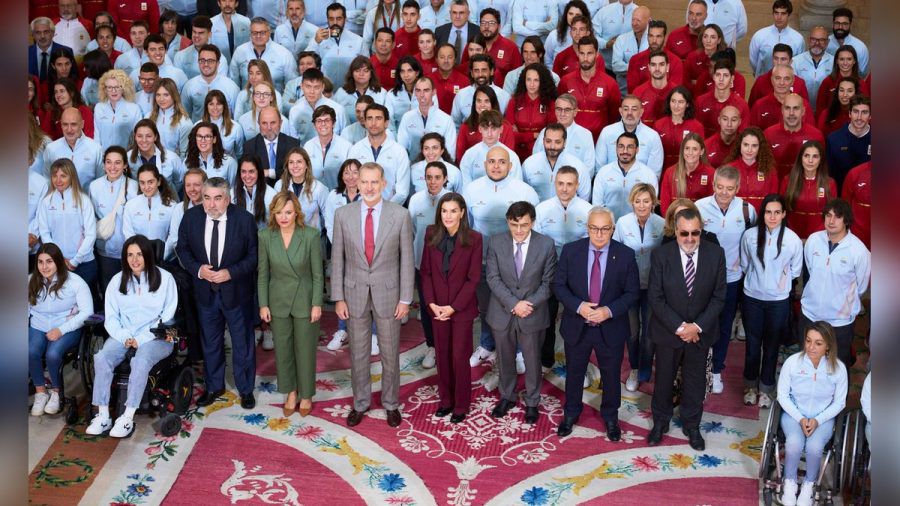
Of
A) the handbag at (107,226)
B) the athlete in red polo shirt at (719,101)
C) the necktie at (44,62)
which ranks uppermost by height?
the necktie at (44,62)

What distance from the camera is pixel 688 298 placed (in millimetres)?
5988

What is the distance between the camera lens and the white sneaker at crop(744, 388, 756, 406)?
6684 millimetres

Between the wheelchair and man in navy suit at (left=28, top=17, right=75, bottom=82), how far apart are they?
7241 mm

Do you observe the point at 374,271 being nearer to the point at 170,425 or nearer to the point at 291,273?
the point at 291,273

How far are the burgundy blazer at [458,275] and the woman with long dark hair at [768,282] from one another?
1.79 metres

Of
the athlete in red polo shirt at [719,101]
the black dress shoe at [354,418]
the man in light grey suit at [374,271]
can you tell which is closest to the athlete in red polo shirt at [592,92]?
the athlete in red polo shirt at [719,101]

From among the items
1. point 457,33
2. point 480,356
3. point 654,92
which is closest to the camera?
point 480,356

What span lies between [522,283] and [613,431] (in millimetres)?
1107

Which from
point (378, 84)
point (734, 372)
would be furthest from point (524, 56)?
point (734, 372)

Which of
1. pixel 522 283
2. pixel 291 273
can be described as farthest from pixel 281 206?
pixel 522 283

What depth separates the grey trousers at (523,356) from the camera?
20.9ft

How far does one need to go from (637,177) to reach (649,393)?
1.59 metres

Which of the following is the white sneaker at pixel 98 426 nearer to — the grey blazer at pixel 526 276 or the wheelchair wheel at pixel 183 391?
the wheelchair wheel at pixel 183 391

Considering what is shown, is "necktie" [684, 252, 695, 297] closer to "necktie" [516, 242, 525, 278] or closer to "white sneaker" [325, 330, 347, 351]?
"necktie" [516, 242, 525, 278]
